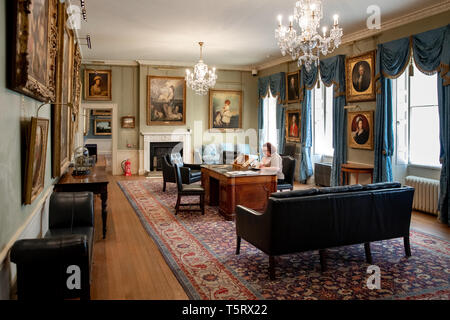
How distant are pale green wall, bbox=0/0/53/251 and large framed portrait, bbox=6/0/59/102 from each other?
68 millimetres

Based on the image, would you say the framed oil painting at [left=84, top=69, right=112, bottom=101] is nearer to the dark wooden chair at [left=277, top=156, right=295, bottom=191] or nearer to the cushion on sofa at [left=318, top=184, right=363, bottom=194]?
the dark wooden chair at [left=277, top=156, right=295, bottom=191]

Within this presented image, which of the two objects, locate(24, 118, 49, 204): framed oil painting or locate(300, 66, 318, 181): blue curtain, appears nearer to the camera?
locate(24, 118, 49, 204): framed oil painting

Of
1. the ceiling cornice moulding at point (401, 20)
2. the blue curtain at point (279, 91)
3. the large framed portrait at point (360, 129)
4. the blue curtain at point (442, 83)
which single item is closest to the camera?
the blue curtain at point (442, 83)

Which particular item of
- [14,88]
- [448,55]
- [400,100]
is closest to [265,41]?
[400,100]

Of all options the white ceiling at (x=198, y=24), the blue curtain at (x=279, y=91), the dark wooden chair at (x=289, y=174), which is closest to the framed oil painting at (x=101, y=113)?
the white ceiling at (x=198, y=24)

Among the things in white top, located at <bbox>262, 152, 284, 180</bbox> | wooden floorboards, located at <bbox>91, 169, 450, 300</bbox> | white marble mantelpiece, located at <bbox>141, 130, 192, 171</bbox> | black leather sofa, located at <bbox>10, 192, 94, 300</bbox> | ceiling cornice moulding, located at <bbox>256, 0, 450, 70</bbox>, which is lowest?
wooden floorboards, located at <bbox>91, 169, 450, 300</bbox>

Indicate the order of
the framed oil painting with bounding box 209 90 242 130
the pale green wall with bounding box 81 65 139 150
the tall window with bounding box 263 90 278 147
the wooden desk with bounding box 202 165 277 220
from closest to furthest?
the wooden desk with bounding box 202 165 277 220, the pale green wall with bounding box 81 65 139 150, the tall window with bounding box 263 90 278 147, the framed oil painting with bounding box 209 90 242 130

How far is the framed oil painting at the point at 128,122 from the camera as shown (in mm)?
12727

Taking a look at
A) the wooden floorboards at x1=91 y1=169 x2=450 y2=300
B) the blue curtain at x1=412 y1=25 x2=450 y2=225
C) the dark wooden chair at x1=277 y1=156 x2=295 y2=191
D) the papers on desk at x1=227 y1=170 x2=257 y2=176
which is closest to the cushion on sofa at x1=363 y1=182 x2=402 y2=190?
the wooden floorboards at x1=91 y1=169 x2=450 y2=300

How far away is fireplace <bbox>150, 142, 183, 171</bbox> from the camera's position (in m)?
13.0

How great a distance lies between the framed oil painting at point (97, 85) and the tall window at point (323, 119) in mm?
6768

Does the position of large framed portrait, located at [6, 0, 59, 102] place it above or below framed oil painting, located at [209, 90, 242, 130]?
below

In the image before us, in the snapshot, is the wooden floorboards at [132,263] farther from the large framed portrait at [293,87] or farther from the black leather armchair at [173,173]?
the large framed portrait at [293,87]

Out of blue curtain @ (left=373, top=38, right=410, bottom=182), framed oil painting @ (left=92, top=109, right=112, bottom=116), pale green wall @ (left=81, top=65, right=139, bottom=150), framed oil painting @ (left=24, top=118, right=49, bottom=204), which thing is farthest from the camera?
framed oil painting @ (left=92, top=109, right=112, bottom=116)
